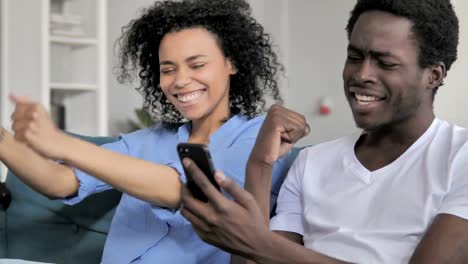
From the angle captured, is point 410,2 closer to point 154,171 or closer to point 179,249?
point 154,171

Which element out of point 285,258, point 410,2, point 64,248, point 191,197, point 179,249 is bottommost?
point 64,248

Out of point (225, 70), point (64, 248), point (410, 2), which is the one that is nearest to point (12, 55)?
point (64, 248)

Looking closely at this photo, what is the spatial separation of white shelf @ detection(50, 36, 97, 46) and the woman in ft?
6.36

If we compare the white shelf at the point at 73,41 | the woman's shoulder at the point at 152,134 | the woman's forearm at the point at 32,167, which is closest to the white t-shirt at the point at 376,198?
the woman's shoulder at the point at 152,134

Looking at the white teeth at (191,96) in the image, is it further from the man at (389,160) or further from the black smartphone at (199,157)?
the black smartphone at (199,157)

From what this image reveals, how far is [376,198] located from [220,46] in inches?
20.7

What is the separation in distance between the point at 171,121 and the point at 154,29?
0.22m

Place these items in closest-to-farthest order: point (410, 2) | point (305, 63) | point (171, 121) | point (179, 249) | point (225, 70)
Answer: point (410, 2) → point (179, 249) → point (225, 70) → point (171, 121) → point (305, 63)

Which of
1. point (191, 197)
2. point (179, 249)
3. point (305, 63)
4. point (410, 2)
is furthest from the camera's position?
point (305, 63)

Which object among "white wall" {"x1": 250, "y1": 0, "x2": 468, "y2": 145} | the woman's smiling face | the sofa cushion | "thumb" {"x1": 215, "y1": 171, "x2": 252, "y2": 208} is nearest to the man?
"thumb" {"x1": 215, "y1": 171, "x2": 252, "y2": 208}

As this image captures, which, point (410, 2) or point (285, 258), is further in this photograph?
point (410, 2)

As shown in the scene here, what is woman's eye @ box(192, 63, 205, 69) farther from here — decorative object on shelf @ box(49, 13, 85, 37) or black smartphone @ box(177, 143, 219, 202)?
decorative object on shelf @ box(49, 13, 85, 37)

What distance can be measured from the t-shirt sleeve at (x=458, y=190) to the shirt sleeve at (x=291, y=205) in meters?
0.32

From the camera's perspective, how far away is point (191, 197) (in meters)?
1.06
